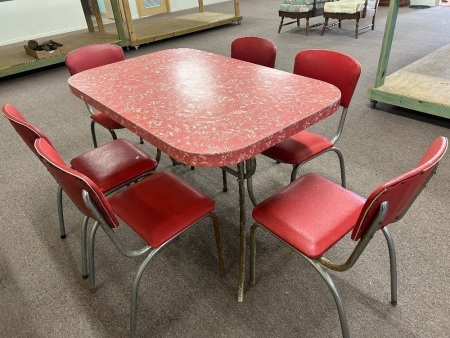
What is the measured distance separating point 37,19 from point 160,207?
20.3 ft

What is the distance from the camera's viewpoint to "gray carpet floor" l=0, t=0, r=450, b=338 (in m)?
1.37

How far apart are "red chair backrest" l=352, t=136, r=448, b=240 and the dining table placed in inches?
13.9

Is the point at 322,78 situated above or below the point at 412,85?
above

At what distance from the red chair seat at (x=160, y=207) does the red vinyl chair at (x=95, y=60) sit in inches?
27.9

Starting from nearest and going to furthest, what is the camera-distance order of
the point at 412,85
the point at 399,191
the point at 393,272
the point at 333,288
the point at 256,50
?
1. the point at 399,191
2. the point at 333,288
3. the point at 393,272
4. the point at 256,50
5. the point at 412,85

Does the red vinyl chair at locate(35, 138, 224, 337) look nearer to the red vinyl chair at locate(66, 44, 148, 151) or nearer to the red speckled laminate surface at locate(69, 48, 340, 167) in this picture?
the red speckled laminate surface at locate(69, 48, 340, 167)

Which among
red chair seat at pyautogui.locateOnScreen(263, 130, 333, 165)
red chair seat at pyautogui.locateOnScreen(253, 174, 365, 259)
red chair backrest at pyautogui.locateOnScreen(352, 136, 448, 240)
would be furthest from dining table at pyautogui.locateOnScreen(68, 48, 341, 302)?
red chair backrest at pyautogui.locateOnScreen(352, 136, 448, 240)

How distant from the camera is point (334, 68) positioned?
166 cm

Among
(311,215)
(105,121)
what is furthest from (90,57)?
(311,215)

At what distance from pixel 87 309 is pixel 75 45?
169 inches

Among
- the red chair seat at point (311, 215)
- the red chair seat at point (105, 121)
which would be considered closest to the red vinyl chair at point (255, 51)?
the red chair seat at point (105, 121)

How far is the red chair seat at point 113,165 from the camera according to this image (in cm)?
150

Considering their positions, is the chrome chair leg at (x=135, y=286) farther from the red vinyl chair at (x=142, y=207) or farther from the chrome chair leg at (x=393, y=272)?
the chrome chair leg at (x=393, y=272)

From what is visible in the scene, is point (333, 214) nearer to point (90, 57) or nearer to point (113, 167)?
point (113, 167)
